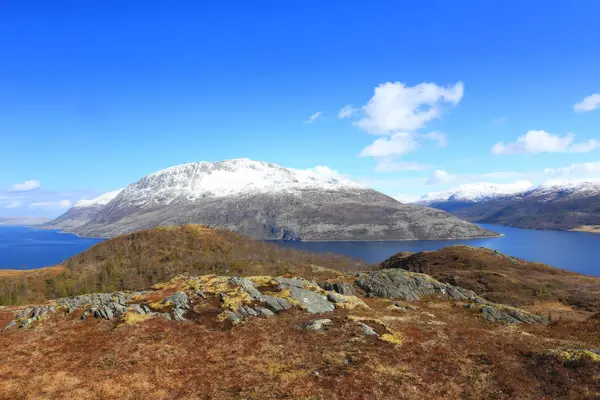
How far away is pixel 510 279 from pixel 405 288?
68606 mm

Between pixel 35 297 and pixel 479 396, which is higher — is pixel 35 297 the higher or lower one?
the lower one

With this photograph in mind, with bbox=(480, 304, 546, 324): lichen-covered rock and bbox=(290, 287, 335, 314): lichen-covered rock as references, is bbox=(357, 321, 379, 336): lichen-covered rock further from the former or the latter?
bbox=(480, 304, 546, 324): lichen-covered rock

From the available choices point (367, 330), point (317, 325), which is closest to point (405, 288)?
point (367, 330)

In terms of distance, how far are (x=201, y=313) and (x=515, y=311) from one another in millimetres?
42403

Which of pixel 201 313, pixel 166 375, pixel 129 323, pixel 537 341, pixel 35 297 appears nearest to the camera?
pixel 166 375

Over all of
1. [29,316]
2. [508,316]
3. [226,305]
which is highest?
[29,316]

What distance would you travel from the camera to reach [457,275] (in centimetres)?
12750

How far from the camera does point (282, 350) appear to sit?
30.7 m

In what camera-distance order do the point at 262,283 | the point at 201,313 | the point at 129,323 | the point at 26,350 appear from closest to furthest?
1. the point at 26,350
2. the point at 129,323
3. the point at 201,313
4. the point at 262,283

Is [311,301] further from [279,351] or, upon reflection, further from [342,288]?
[279,351]

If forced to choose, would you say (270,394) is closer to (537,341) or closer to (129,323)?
(129,323)

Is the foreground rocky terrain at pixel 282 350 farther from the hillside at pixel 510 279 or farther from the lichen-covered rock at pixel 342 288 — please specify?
the hillside at pixel 510 279

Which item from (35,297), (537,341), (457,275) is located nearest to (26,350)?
(537,341)

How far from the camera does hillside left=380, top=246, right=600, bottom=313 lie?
9350cm
